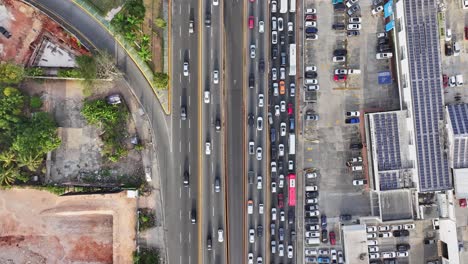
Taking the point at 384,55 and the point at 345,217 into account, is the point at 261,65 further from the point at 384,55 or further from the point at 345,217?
the point at 345,217

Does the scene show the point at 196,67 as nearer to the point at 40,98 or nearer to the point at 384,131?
the point at 40,98

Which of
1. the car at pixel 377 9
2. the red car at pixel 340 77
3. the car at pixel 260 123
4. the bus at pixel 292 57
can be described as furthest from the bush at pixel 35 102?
the car at pixel 377 9

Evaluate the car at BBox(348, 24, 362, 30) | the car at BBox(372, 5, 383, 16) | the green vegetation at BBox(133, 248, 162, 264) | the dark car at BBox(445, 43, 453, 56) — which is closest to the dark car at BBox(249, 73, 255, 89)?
the car at BBox(348, 24, 362, 30)

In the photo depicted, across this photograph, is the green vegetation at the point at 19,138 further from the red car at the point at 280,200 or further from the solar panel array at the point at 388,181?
the solar panel array at the point at 388,181

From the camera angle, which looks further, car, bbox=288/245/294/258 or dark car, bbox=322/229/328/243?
dark car, bbox=322/229/328/243

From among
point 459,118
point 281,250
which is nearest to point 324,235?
point 281,250

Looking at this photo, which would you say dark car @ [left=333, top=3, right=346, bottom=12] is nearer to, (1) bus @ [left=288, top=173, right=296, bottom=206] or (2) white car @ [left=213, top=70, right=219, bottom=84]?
(2) white car @ [left=213, top=70, right=219, bottom=84]
